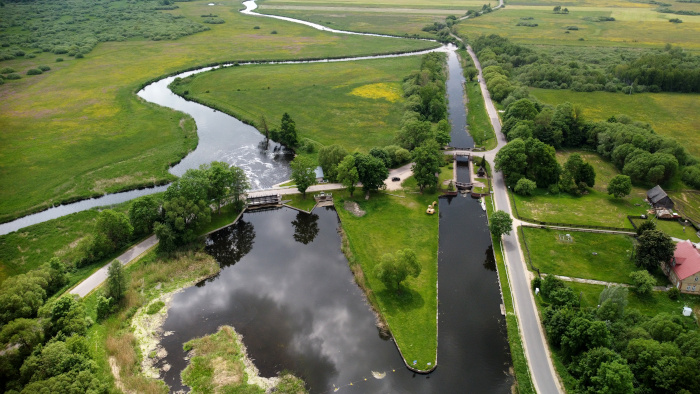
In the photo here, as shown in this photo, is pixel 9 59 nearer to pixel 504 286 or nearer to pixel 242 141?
pixel 242 141

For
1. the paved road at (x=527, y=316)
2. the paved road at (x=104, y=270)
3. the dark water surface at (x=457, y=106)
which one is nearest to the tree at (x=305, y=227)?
the paved road at (x=104, y=270)

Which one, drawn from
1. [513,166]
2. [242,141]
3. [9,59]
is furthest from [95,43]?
[513,166]

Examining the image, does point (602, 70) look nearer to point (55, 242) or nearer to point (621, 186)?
point (621, 186)

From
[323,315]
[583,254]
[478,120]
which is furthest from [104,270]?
[478,120]

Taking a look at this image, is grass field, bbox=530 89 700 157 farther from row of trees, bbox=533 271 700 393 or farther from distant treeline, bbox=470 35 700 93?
row of trees, bbox=533 271 700 393

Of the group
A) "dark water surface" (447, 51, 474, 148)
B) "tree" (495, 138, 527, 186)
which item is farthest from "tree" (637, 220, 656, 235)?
"dark water surface" (447, 51, 474, 148)

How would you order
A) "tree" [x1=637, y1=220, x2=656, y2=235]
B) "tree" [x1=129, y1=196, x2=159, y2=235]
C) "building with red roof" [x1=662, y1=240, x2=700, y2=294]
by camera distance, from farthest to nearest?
"tree" [x1=129, y1=196, x2=159, y2=235], "tree" [x1=637, y1=220, x2=656, y2=235], "building with red roof" [x1=662, y1=240, x2=700, y2=294]
